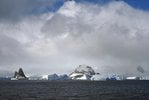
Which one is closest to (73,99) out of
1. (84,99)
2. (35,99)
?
(84,99)

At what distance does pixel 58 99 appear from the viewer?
124 m

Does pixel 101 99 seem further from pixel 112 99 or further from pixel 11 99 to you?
pixel 11 99

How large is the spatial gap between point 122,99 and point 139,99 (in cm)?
733

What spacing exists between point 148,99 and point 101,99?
1947 centimetres

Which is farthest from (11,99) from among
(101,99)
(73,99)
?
(101,99)

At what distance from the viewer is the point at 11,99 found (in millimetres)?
120938

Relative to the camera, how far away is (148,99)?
121125 millimetres

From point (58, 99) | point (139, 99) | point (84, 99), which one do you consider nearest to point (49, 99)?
point (58, 99)

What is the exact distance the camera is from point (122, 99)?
120m

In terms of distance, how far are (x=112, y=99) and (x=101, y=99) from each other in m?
4.60

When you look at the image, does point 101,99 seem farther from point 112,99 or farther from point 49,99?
point 49,99

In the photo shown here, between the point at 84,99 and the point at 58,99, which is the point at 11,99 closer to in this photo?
the point at 58,99

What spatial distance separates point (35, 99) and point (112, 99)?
107 ft

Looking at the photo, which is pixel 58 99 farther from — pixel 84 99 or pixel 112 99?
pixel 112 99
